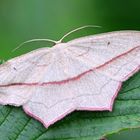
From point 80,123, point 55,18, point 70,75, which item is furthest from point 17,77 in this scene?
point 55,18

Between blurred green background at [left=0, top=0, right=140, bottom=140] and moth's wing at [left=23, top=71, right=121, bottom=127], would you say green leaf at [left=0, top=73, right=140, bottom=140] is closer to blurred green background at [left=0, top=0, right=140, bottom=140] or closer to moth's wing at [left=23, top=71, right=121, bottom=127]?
moth's wing at [left=23, top=71, right=121, bottom=127]

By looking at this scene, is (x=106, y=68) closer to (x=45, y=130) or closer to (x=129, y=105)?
(x=129, y=105)

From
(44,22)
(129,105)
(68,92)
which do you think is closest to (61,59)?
(68,92)

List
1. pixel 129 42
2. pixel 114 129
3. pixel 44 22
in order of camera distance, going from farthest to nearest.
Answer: pixel 44 22, pixel 129 42, pixel 114 129

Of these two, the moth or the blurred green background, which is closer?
the moth

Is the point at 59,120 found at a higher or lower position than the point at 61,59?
lower

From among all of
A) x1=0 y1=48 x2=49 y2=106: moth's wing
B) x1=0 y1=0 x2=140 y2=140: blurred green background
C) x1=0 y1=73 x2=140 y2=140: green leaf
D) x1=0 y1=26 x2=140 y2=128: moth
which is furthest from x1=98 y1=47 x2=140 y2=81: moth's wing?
x1=0 y1=0 x2=140 y2=140: blurred green background

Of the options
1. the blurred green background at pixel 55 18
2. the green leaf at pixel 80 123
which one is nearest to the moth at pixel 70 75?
the green leaf at pixel 80 123

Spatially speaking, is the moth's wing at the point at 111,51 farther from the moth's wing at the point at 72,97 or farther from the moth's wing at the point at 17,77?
the moth's wing at the point at 17,77
